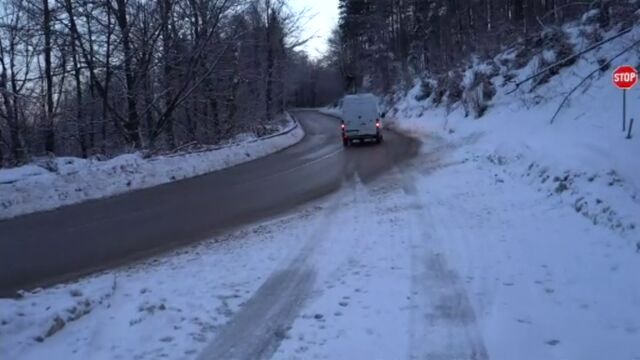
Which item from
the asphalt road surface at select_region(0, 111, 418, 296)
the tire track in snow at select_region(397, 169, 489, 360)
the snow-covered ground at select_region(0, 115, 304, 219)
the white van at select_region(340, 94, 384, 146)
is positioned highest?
the white van at select_region(340, 94, 384, 146)

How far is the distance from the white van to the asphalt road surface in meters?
9.96

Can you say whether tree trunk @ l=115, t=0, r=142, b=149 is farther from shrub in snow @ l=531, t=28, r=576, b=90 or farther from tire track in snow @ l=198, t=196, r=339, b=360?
tire track in snow @ l=198, t=196, r=339, b=360

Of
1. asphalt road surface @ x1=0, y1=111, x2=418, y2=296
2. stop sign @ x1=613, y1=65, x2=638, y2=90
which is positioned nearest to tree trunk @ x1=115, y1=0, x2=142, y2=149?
asphalt road surface @ x1=0, y1=111, x2=418, y2=296

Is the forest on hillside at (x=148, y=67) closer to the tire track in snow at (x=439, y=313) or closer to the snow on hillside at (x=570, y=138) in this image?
the snow on hillside at (x=570, y=138)

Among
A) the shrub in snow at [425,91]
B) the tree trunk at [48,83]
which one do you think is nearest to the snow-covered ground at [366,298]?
the tree trunk at [48,83]

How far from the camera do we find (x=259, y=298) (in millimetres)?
6695

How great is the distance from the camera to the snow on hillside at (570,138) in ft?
32.0

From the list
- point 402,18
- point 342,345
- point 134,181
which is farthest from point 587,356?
point 402,18

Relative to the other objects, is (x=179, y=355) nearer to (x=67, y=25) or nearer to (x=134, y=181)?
(x=134, y=181)

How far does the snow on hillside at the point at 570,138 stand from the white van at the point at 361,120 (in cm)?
259

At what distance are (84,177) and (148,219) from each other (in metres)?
4.35

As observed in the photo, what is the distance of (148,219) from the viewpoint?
12.0m

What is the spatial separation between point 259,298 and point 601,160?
7.59m

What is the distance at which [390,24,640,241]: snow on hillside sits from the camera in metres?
9.76
